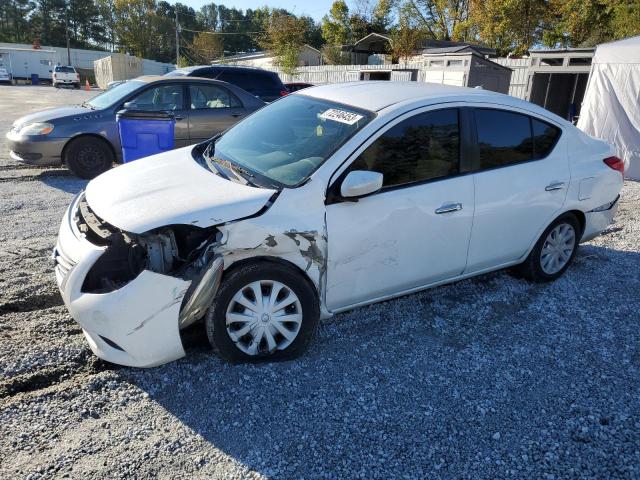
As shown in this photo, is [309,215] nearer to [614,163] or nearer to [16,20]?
[614,163]

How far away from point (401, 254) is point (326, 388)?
41.0 inches

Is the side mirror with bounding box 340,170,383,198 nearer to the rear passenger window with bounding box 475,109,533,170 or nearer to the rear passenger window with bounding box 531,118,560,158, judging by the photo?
the rear passenger window with bounding box 475,109,533,170

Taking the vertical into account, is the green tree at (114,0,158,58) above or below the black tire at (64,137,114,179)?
above

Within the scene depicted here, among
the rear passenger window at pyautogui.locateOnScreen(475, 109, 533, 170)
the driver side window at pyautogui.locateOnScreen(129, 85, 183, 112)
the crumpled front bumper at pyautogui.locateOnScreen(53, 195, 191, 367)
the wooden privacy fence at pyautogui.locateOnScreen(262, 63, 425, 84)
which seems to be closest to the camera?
the crumpled front bumper at pyautogui.locateOnScreen(53, 195, 191, 367)

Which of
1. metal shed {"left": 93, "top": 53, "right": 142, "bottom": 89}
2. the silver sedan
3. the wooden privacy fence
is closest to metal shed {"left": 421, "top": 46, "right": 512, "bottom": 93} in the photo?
the wooden privacy fence

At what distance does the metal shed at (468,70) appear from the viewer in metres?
16.1

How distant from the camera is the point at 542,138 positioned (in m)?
4.12

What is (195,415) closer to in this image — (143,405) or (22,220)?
(143,405)

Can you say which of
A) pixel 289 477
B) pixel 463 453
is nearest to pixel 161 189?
pixel 289 477

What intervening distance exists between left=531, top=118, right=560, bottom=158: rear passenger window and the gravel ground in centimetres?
128

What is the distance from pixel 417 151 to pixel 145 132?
13.6 ft

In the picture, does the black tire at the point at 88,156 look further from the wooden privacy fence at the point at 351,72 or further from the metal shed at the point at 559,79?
the wooden privacy fence at the point at 351,72

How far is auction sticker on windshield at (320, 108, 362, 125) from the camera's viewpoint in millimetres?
3413

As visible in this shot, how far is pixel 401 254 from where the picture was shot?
3420 millimetres
